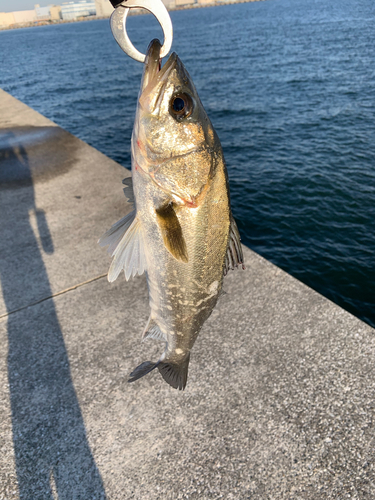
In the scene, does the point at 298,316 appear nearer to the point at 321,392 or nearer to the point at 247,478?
the point at 321,392

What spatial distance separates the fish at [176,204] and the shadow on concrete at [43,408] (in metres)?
1.59

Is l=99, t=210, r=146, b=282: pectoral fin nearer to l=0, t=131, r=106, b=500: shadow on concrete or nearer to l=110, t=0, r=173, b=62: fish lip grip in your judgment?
l=110, t=0, r=173, b=62: fish lip grip

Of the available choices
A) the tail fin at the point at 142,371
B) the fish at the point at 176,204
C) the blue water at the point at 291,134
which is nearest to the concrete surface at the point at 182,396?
the tail fin at the point at 142,371

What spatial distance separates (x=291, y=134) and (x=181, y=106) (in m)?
19.7

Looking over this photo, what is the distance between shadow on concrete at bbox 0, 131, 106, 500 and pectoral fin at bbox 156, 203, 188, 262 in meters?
2.18

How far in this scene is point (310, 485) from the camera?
9.64ft

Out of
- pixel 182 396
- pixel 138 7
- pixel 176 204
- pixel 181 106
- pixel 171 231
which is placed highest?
pixel 138 7

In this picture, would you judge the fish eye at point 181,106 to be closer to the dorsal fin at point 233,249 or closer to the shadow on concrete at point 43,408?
the dorsal fin at point 233,249

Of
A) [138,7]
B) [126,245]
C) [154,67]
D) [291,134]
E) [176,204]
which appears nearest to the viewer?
[138,7]

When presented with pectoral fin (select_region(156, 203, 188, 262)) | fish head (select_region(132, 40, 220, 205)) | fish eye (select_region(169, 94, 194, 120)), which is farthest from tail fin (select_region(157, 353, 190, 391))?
fish eye (select_region(169, 94, 194, 120))

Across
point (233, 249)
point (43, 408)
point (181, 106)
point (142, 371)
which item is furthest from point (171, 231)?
point (43, 408)

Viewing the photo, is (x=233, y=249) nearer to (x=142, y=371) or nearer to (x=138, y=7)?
(x=142, y=371)

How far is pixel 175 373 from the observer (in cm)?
329

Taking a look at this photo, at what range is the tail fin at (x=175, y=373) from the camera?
3.26 m
